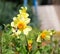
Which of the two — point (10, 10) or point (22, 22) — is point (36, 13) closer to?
point (10, 10)

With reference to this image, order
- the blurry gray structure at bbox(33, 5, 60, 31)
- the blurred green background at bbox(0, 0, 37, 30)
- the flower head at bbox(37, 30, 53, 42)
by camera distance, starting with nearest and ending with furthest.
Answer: the flower head at bbox(37, 30, 53, 42) → the blurred green background at bbox(0, 0, 37, 30) → the blurry gray structure at bbox(33, 5, 60, 31)

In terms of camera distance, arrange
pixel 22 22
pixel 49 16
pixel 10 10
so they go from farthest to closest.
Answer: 1. pixel 49 16
2. pixel 10 10
3. pixel 22 22

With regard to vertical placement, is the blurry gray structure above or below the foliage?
below

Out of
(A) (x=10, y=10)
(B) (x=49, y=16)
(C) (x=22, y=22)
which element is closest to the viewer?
(C) (x=22, y=22)

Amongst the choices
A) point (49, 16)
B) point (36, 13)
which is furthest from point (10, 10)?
point (49, 16)

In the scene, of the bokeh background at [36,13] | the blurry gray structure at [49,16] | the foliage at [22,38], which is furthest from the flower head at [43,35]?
the blurry gray structure at [49,16]

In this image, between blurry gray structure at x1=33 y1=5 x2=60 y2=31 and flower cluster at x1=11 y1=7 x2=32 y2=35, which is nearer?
flower cluster at x1=11 y1=7 x2=32 y2=35

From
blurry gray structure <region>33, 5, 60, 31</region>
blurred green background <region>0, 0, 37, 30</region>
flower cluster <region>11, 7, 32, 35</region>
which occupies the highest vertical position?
flower cluster <region>11, 7, 32, 35</region>

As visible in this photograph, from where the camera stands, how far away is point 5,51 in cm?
156

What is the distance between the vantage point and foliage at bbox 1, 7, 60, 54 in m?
1.56

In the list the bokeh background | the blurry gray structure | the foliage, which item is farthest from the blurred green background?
the foliage

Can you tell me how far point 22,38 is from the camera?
159 cm

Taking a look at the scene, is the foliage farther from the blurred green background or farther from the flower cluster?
the blurred green background

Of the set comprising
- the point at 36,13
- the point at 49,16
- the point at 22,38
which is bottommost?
the point at 49,16
